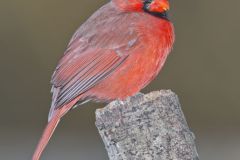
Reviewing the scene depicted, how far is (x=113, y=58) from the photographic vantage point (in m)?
4.77

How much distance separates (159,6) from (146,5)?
0.11 meters

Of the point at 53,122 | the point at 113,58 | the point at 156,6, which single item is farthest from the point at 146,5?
the point at 53,122

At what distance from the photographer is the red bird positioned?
4621 millimetres

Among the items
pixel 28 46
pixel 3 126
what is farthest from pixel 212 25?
pixel 3 126

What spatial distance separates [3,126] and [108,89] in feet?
6.84

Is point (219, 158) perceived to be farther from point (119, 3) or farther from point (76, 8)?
point (76, 8)

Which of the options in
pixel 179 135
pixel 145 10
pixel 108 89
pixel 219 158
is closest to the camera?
pixel 179 135

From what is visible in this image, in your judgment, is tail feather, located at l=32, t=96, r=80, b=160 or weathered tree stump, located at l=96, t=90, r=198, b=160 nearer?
weathered tree stump, located at l=96, t=90, r=198, b=160

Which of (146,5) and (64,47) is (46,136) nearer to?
(146,5)

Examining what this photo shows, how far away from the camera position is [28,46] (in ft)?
22.7

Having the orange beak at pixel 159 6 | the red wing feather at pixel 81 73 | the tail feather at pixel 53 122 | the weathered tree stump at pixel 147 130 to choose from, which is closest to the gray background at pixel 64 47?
the orange beak at pixel 159 6

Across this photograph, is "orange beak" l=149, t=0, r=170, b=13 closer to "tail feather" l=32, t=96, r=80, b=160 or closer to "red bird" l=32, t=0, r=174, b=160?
"red bird" l=32, t=0, r=174, b=160

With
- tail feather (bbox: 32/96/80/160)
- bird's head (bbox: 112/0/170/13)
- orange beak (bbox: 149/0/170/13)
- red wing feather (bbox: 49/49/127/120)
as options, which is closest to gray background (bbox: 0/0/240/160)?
bird's head (bbox: 112/0/170/13)

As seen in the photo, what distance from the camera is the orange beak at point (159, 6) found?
4965 millimetres
